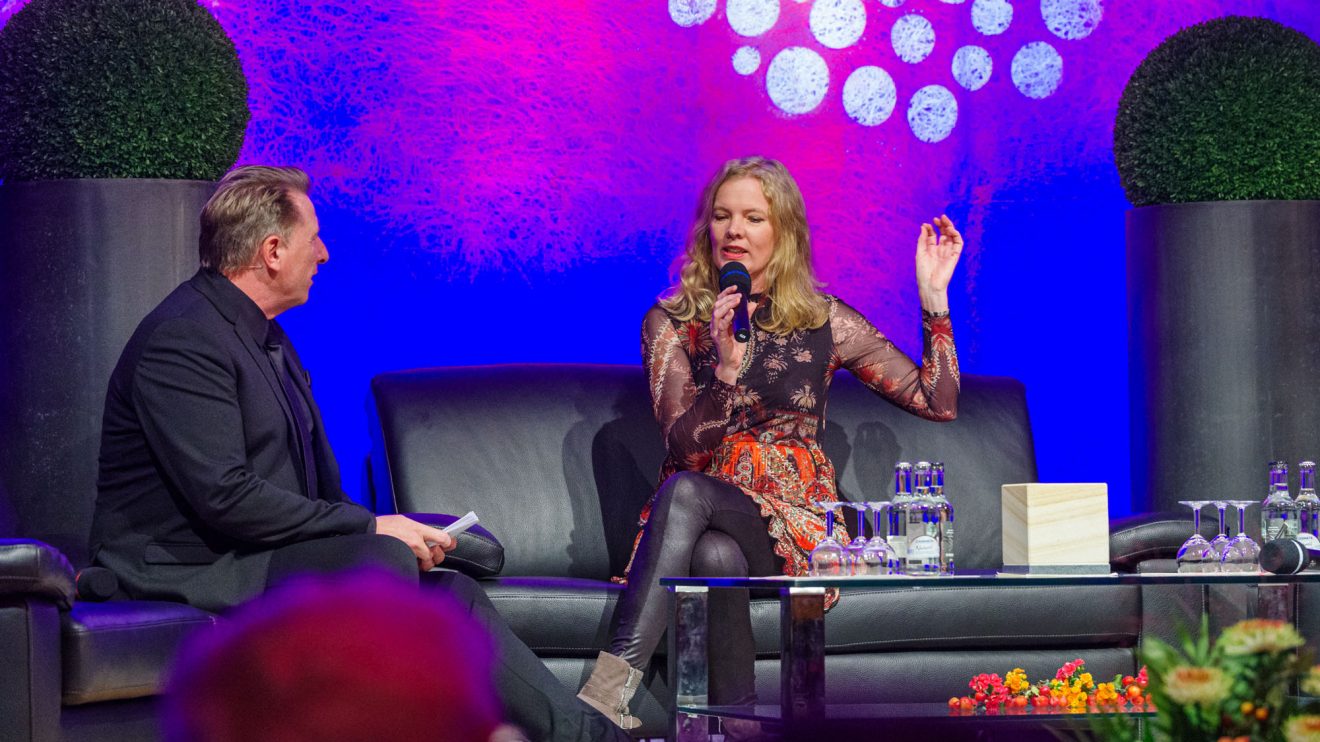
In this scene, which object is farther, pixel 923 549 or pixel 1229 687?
pixel 923 549

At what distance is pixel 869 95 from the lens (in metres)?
4.89

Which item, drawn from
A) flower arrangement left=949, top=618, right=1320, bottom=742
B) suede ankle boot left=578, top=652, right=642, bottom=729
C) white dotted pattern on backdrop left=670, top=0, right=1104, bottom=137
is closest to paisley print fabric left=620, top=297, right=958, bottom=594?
suede ankle boot left=578, top=652, right=642, bottom=729

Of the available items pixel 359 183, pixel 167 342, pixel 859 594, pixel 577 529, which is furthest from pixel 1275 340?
pixel 167 342

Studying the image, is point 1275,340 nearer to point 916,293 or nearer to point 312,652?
point 916,293

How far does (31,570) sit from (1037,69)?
345 cm

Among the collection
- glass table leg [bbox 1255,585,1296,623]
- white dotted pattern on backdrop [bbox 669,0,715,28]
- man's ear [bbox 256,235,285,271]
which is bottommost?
glass table leg [bbox 1255,585,1296,623]

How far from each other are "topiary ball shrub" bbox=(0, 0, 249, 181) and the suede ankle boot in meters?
1.66

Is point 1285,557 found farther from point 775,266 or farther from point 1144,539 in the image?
point 775,266

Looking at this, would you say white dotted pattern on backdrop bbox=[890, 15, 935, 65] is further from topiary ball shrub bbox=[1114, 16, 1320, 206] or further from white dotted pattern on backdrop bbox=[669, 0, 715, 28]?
topiary ball shrub bbox=[1114, 16, 1320, 206]

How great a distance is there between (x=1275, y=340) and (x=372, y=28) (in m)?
2.65

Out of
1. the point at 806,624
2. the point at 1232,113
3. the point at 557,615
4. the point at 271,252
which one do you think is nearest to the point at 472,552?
the point at 557,615

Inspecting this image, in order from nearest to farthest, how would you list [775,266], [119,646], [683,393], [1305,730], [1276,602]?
[1305,730] < [119,646] < [1276,602] < [683,393] < [775,266]

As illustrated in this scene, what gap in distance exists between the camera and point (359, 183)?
179 inches

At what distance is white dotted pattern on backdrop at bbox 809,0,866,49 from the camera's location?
4.88 meters
